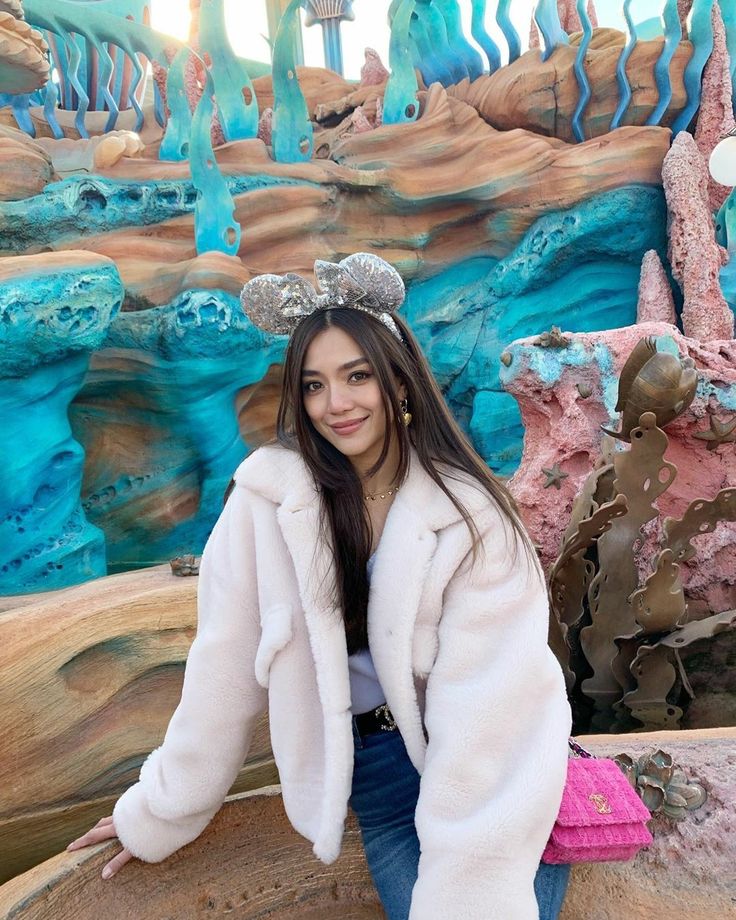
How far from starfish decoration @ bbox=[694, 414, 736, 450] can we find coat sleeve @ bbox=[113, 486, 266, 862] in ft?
7.41

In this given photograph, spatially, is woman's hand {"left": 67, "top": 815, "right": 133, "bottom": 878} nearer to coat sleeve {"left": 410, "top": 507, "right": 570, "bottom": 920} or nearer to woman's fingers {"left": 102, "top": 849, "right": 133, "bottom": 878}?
woman's fingers {"left": 102, "top": 849, "right": 133, "bottom": 878}

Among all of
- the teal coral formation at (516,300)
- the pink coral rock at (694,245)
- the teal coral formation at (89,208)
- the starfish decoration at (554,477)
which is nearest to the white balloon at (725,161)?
the pink coral rock at (694,245)

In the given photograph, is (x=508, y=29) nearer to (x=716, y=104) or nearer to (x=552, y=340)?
(x=716, y=104)

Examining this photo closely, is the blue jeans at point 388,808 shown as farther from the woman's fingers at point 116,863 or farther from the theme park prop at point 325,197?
the theme park prop at point 325,197

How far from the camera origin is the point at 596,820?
3.59 ft

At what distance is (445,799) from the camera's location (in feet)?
3.18

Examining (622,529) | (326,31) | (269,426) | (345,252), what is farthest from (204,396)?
(326,31)

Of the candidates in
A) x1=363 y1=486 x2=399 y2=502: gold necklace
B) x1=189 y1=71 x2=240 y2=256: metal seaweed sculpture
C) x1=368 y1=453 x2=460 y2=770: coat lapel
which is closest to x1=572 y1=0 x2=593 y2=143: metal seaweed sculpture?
x1=189 y1=71 x2=240 y2=256: metal seaweed sculpture

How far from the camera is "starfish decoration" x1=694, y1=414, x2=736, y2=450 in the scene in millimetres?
2834

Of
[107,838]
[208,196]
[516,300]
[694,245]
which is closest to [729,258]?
[694,245]

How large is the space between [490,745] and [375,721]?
0.28 meters

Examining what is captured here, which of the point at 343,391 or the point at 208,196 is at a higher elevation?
the point at 208,196

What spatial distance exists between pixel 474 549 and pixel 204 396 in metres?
4.43

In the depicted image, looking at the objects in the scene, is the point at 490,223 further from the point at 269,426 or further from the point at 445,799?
the point at 445,799
